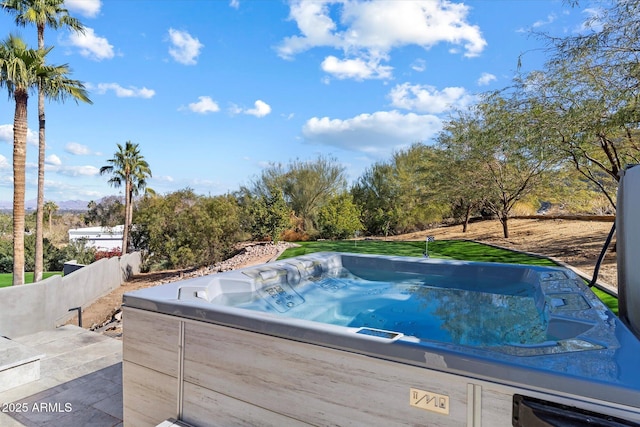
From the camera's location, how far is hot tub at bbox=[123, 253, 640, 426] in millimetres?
1340

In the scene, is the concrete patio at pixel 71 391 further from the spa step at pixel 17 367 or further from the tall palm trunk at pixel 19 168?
the tall palm trunk at pixel 19 168

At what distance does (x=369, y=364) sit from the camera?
1.62 metres

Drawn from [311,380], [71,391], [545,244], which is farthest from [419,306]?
[545,244]

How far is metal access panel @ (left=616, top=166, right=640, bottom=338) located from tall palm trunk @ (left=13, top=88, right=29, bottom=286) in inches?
440

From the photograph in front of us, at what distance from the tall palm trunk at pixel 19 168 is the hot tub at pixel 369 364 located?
27.7ft

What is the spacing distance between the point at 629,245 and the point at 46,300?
6.69 m

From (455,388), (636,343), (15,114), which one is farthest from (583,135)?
(15,114)

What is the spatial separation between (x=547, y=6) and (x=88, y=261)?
55.3ft

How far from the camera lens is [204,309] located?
2.12 metres

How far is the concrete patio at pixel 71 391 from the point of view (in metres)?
2.60

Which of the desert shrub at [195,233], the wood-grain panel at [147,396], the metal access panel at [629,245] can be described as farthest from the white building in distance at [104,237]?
the metal access panel at [629,245]

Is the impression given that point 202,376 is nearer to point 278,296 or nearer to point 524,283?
point 278,296

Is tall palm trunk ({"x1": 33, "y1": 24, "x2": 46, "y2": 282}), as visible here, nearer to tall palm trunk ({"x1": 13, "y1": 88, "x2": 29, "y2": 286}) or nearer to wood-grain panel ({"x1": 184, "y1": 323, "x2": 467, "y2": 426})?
tall palm trunk ({"x1": 13, "y1": 88, "x2": 29, "y2": 286})

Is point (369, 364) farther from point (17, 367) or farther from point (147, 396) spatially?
point (17, 367)
